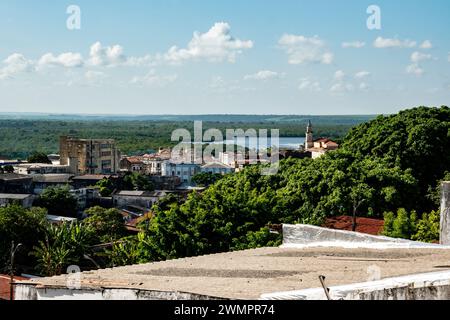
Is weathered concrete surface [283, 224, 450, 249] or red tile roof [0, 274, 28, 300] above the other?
weathered concrete surface [283, 224, 450, 249]

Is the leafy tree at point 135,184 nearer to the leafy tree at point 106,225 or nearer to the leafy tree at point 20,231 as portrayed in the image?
the leafy tree at point 106,225

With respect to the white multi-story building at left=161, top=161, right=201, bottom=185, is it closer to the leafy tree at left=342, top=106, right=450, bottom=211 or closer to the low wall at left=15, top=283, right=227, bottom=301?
the leafy tree at left=342, top=106, right=450, bottom=211

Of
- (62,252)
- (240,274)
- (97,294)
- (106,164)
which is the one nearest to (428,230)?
(240,274)

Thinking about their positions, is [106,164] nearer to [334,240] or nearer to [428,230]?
[428,230]

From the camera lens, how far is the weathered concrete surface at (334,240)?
9.06m

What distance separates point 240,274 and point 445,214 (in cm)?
267

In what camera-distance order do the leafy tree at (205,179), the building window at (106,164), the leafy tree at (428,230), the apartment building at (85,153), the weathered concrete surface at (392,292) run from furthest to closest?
the building window at (106,164) → the apartment building at (85,153) → the leafy tree at (205,179) → the leafy tree at (428,230) → the weathered concrete surface at (392,292)

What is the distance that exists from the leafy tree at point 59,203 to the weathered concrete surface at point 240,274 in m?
38.9

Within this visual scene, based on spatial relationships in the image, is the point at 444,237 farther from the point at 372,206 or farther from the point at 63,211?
the point at 63,211

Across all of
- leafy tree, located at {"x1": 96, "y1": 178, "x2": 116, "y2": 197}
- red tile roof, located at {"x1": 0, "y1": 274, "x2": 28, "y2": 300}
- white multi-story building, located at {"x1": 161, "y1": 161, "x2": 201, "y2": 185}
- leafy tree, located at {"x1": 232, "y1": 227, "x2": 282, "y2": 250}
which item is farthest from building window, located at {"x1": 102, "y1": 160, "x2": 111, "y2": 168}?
leafy tree, located at {"x1": 232, "y1": 227, "x2": 282, "y2": 250}

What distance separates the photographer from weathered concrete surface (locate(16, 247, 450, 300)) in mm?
6320

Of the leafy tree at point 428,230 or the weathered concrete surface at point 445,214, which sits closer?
the weathered concrete surface at point 445,214

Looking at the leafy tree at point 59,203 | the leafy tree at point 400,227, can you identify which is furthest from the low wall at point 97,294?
the leafy tree at point 59,203

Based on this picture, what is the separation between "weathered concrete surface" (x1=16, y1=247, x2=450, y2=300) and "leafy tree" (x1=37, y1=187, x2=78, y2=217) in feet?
128
